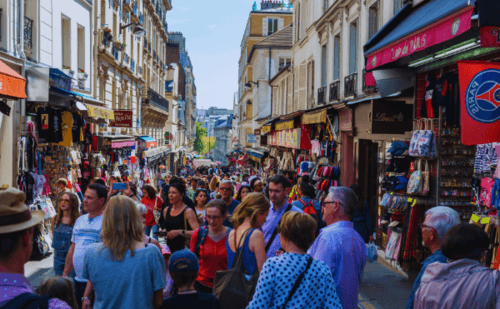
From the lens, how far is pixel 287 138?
20062 millimetres

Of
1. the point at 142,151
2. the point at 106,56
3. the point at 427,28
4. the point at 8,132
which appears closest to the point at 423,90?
the point at 427,28

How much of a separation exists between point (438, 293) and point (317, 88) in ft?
53.4

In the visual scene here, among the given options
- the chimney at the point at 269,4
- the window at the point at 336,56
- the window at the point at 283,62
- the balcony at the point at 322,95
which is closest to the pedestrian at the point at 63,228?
the window at the point at 336,56

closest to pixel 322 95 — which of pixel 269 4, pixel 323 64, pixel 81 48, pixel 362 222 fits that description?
pixel 323 64

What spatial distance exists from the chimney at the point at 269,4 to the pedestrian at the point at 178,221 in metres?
52.9

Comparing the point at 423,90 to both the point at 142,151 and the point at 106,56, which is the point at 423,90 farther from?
the point at 142,151

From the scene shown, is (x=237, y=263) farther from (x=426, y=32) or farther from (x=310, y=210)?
(x=426, y=32)

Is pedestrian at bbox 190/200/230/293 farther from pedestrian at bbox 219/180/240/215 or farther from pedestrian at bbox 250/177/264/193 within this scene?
pedestrian at bbox 250/177/264/193

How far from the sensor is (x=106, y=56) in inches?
808

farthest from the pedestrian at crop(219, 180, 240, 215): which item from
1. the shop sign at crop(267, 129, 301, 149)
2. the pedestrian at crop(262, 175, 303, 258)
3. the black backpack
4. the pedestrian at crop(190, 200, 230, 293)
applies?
the shop sign at crop(267, 129, 301, 149)

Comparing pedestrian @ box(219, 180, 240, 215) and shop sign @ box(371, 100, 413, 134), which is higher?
shop sign @ box(371, 100, 413, 134)

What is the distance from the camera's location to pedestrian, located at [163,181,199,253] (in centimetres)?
637

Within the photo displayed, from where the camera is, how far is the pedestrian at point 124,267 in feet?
12.2

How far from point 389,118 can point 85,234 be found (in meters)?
7.12
